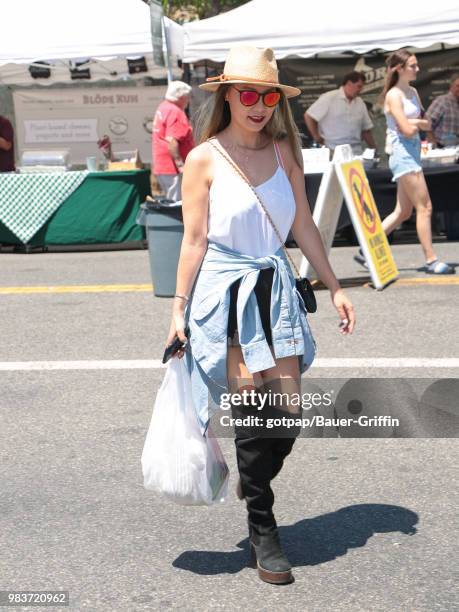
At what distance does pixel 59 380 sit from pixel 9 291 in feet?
12.0

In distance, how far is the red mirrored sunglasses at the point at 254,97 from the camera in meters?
3.81

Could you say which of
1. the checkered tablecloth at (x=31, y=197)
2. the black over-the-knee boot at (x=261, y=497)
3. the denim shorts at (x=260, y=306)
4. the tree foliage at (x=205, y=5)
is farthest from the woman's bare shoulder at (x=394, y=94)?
the tree foliage at (x=205, y=5)

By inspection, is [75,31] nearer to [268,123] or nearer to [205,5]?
[268,123]

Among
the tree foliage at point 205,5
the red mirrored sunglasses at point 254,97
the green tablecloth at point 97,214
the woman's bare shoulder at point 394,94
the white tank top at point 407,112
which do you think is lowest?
the green tablecloth at point 97,214

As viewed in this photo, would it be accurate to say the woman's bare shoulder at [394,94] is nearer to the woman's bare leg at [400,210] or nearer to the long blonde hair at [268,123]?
the woman's bare leg at [400,210]

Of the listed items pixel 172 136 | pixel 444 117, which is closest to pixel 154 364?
pixel 172 136

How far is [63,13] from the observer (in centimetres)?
1415

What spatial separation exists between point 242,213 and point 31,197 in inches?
394

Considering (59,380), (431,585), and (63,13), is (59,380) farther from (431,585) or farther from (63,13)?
(63,13)

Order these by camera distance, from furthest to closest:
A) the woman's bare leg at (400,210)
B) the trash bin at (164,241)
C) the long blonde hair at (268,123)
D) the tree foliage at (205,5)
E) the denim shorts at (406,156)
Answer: the tree foliage at (205,5)
the woman's bare leg at (400,210)
the denim shorts at (406,156)
the trash bin at (164,241)
the long blonde hair at (268,123)

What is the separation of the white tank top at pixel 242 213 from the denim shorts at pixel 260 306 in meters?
0.12

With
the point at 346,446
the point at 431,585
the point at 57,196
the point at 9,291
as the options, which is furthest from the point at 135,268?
the point at 431,585

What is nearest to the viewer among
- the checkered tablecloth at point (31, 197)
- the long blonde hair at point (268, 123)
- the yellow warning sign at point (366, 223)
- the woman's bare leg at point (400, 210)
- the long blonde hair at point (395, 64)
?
the long blonde hair at point (268, 123)

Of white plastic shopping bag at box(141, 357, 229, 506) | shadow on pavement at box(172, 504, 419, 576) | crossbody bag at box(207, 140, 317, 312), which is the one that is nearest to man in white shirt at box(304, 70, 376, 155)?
shadow on pavement at box(172, 504, 419, 576)
